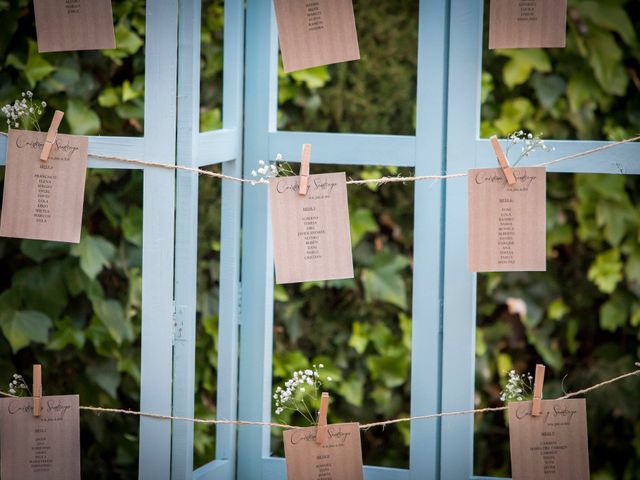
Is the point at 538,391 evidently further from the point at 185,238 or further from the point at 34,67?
the point at 34,67

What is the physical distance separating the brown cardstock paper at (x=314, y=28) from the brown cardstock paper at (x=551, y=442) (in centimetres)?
56

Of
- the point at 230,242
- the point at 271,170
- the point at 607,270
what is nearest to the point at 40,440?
the point at 230,242

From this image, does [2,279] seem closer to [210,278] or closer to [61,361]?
[61,361]

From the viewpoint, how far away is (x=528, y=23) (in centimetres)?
121

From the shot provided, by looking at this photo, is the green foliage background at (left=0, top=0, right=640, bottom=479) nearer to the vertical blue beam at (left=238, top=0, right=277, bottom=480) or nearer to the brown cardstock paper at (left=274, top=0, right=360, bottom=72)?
the vertical blue beam at (left=238, top=0, right=277, bottom=480)

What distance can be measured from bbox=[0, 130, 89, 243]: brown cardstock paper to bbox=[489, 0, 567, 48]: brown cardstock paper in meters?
0.59

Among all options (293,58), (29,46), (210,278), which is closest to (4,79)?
(29,46)

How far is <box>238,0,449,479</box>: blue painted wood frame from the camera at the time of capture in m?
1.33

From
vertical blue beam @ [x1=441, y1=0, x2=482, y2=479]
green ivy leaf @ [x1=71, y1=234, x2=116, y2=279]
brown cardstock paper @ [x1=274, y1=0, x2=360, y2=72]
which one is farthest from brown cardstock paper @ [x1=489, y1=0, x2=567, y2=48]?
green ivy leaf @ [x1=71, y1=234, x2=116, y2=279]

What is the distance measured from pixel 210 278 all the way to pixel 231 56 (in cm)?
36

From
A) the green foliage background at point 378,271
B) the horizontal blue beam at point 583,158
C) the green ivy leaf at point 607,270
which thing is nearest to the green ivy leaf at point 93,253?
the green foliage background at point 378,271

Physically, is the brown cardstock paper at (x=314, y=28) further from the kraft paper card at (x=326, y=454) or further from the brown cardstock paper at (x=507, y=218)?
the kraft paper card at (x=326, y=454)

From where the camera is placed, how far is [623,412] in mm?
1904

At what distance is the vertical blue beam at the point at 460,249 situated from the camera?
130cm
